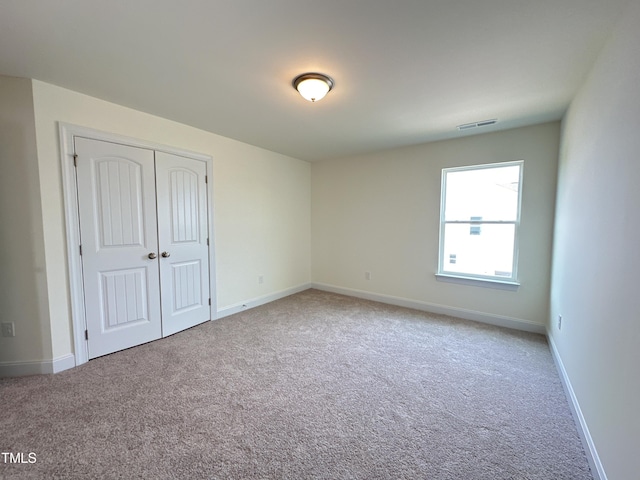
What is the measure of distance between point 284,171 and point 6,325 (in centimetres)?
371

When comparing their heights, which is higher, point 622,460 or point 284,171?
point 284,171

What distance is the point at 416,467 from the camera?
4.86 feet

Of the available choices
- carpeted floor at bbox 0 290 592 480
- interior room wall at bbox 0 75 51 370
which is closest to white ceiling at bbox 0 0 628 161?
interior room wall at bbox 0 75 51 370

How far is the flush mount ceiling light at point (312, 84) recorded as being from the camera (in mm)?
2049

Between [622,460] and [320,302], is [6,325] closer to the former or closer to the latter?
[320,302]

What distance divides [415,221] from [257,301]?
9.16 ft

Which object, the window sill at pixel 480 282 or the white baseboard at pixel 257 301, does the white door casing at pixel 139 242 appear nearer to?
the white baseboard at pixel 257 301

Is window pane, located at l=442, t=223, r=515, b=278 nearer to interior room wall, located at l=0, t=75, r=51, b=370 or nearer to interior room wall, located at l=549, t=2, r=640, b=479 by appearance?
interior room wall, located at l=549, t=2, r=640, b=479

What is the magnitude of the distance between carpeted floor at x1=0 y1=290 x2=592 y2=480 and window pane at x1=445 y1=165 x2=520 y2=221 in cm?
160

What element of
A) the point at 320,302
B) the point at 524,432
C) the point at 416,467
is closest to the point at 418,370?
the point at 524,432

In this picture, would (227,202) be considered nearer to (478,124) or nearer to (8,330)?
(8,330)

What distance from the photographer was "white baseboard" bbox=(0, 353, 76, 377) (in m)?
2.30

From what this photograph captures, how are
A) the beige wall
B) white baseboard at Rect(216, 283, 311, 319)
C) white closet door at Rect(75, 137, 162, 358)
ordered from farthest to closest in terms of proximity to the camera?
white baseboard at Rect(216, 283, 311, 319), the beige wall, white closet door at Rect(75, 137, 162, 358)

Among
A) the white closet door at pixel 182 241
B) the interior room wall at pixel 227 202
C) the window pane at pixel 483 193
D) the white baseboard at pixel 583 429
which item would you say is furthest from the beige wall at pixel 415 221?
the white closet door at pixel 182 241
